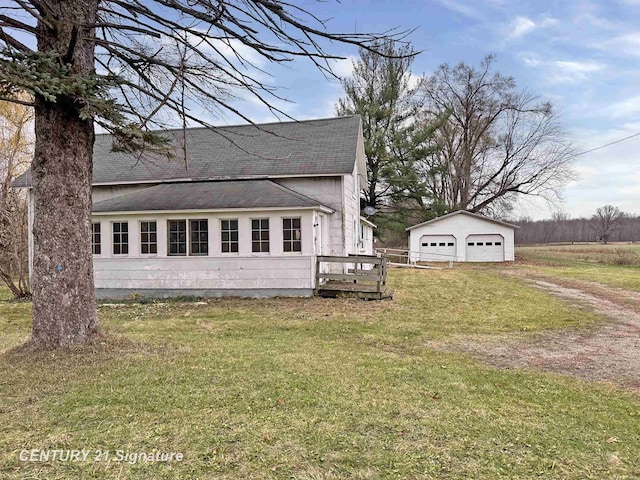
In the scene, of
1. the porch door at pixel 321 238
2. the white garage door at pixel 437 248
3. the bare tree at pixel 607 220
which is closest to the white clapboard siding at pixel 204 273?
the porch door at pixel 321 238

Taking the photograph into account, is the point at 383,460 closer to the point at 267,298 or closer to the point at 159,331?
the point at 159,331

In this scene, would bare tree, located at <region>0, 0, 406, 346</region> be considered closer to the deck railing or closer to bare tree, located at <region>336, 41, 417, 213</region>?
the deck railing

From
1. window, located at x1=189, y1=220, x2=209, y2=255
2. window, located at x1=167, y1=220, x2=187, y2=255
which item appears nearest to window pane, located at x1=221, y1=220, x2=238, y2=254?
window, located at x1=189, y1=220, x2=209, y2=255

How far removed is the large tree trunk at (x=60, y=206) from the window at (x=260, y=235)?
6729 millimetres

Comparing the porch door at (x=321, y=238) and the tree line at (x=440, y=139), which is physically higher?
the tree line at (x=440, y=139)

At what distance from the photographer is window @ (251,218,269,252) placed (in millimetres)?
12156

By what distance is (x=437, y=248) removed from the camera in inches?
1139

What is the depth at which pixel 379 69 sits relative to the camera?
2903 centimetres

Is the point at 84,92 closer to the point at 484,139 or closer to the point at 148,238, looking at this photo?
the point at 148,238

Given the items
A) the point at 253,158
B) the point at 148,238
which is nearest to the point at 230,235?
the point at 148,238

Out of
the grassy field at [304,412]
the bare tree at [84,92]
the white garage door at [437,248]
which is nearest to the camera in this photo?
the grassy field at [304,412]

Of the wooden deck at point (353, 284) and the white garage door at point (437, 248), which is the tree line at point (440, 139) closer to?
the white garage door at point (437, 248)

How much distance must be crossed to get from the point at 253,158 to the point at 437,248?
17772mm

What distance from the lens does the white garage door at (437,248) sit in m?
28.7
